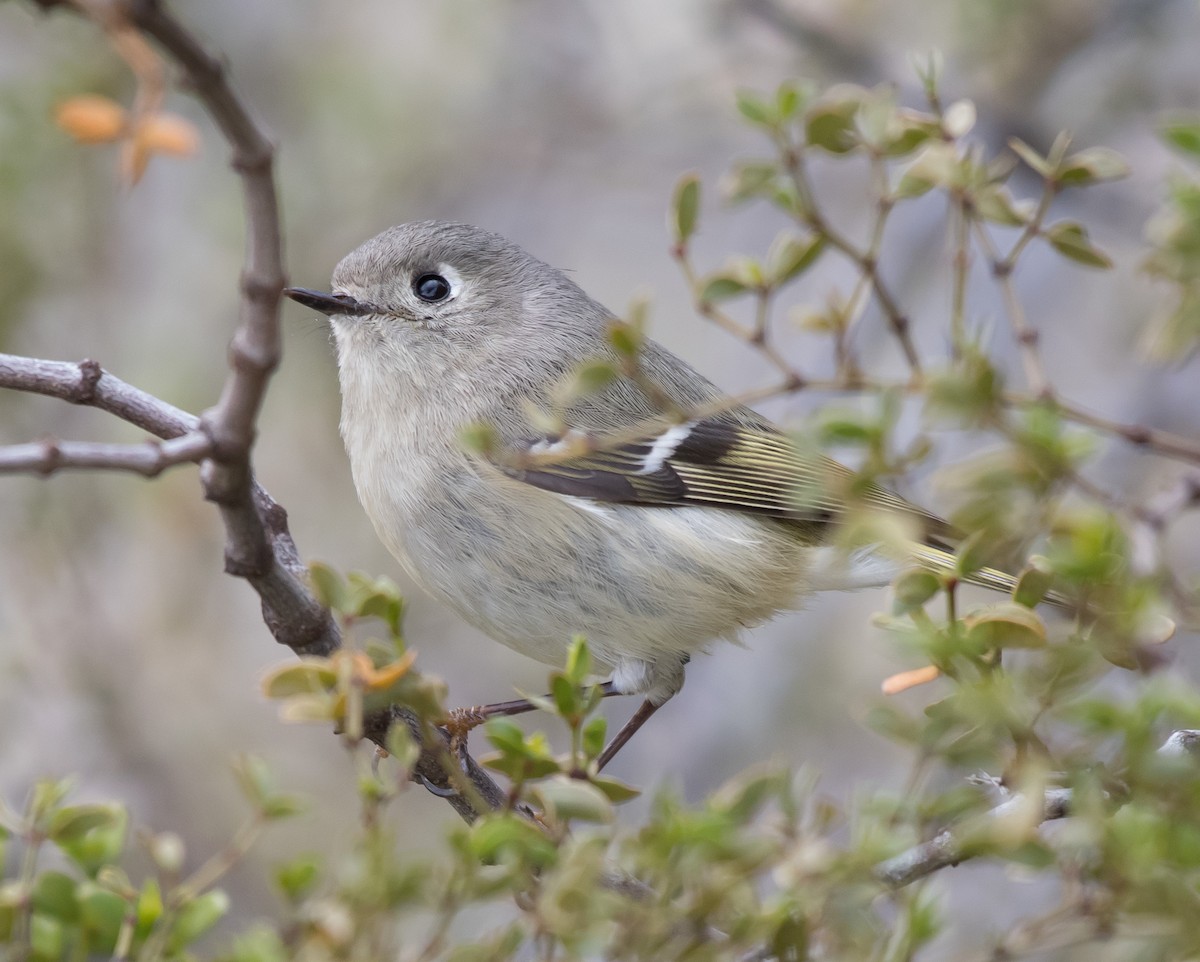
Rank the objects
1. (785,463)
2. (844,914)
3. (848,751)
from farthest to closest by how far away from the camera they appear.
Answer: (848,751) < (785,463) < (844,914)

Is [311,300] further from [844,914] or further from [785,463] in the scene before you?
[844,914]

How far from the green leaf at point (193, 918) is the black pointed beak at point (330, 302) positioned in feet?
3.88

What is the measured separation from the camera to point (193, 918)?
3.16ft

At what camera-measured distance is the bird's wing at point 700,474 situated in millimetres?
2096

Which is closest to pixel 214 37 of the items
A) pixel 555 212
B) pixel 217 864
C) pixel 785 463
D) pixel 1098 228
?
pixel 555 212

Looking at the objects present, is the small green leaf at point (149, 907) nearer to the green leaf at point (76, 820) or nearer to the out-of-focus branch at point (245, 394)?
the green leaf at point (76, 820)

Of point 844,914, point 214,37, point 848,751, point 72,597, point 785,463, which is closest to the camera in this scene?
point 844,914

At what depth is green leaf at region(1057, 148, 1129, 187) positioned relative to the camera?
115cm

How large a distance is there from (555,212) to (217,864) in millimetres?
3737

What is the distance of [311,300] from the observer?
2.10 meters

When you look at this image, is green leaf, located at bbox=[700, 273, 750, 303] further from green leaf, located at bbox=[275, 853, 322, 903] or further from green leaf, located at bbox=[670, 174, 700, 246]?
green leaf, located at bbox=[275, 853, 322, 903]

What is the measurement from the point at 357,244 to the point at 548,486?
1736 mm

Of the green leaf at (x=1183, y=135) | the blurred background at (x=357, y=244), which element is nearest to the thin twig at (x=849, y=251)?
the green leaf at (x=1183, y=135)

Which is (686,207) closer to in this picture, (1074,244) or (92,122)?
(1074,244)
